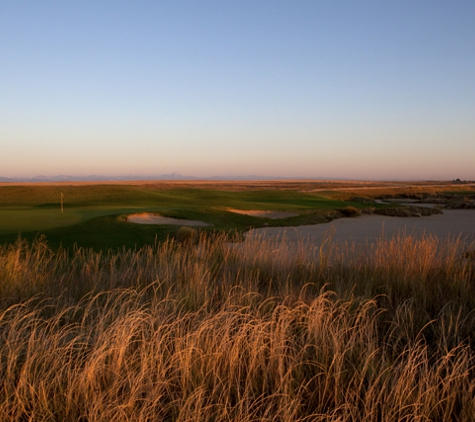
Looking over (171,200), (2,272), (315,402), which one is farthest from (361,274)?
(171,200)

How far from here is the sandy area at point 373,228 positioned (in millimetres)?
17875

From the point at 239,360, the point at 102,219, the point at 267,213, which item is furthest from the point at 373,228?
the point at 239,360

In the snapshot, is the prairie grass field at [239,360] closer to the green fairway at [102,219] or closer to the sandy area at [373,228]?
the green fairway at [102,219]

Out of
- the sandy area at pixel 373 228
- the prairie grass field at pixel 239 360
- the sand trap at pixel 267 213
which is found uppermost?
the prairie grass field at pixel 239 360

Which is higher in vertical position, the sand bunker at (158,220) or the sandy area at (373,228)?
the sand bunker at (158,220)

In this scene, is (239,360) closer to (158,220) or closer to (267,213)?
(158,220)

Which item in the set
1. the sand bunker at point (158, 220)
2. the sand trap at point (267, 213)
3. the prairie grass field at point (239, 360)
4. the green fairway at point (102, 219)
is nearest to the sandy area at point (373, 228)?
the green fairway at point (102, 219)

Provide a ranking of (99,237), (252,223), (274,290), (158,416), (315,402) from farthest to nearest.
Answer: (252,223), (99,237), (274,290), (315,402), (158,416)

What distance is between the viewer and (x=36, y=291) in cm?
534

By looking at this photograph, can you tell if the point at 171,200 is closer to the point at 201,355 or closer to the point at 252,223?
the point at 252,223

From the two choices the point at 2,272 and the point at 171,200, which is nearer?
the point at 2,272

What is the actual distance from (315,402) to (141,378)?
4.13 feet

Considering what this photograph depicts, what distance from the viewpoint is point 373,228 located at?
21156mm

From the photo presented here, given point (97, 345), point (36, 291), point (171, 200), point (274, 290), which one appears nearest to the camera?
point (97, 345)
